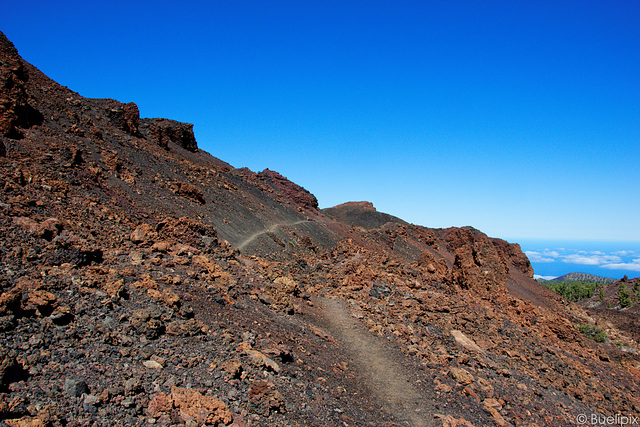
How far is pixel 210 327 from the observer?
8.05 metres

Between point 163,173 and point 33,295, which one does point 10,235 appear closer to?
point 33,295

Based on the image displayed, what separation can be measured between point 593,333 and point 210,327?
30.1 metres

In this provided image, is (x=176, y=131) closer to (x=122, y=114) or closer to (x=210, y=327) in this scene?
(x=122, y=114)

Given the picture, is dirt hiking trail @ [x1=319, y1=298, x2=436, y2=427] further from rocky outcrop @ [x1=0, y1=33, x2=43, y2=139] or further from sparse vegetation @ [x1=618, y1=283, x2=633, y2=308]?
sparse vegetation @ [x1=618, y1=283, x2=633, y2=308]

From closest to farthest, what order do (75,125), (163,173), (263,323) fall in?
(263,323) < (75,125) < (163,173)

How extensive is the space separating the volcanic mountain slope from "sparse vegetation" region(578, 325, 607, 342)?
6.60 metres

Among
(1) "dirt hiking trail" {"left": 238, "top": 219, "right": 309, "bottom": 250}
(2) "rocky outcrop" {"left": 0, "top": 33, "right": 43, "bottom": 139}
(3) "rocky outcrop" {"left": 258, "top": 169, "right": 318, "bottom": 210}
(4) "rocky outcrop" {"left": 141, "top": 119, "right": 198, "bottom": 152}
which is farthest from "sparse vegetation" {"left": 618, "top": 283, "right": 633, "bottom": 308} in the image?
(2) "rocky outcrop" {"left": 0, "top": 33, "right": 43, "bottom": 139}

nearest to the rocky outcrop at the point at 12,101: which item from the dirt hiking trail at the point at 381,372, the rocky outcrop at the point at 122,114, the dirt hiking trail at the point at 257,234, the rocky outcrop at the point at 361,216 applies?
the rocky outcrop at the point at 122,114

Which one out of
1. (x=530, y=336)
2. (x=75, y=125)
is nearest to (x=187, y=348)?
(x=530, y=336)

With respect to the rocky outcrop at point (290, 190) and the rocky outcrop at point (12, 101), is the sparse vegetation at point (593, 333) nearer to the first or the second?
the rocky outcrop at point (290, 190)

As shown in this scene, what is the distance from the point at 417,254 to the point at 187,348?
39552 millimetres

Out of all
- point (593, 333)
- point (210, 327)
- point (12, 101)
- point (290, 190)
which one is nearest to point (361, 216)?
point (290, 190)

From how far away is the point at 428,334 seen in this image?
12.9 metres

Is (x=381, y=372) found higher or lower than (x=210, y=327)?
lower
